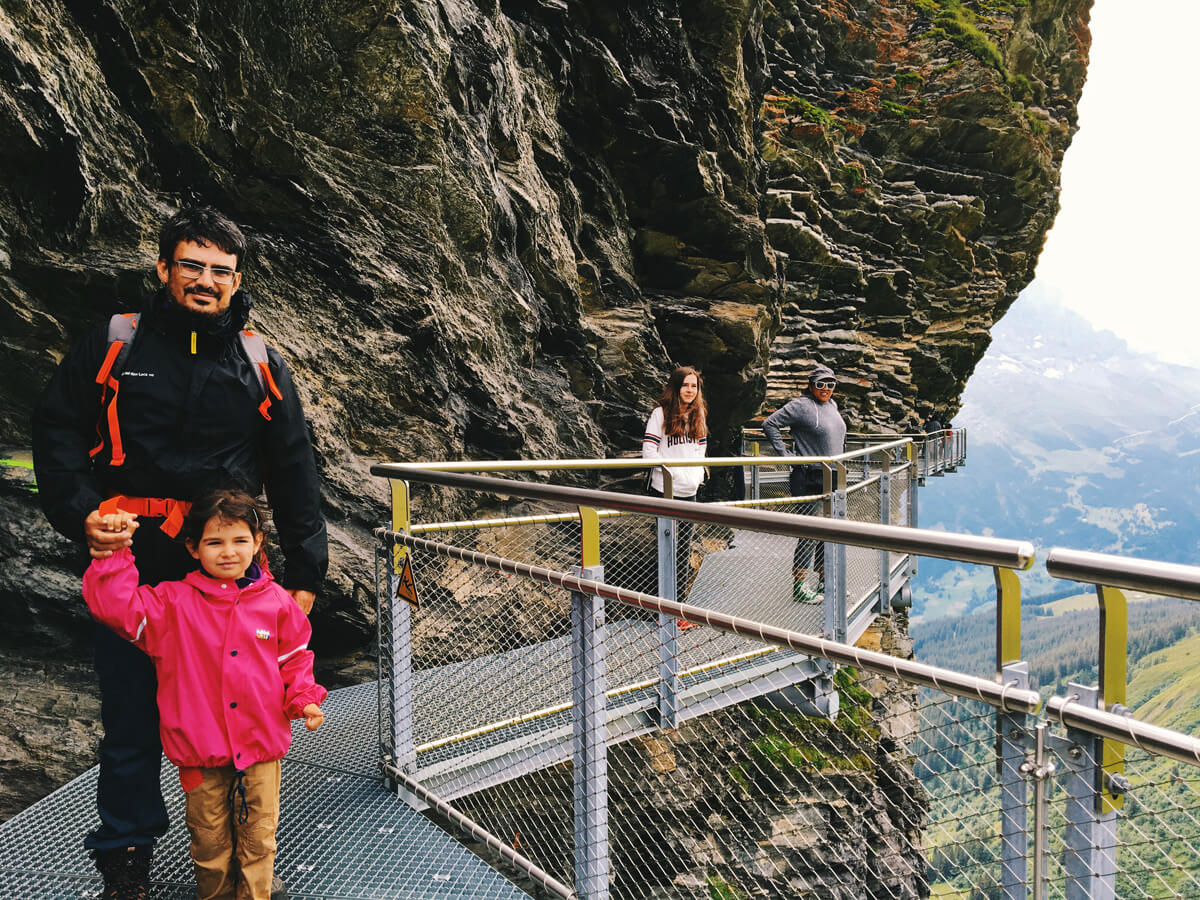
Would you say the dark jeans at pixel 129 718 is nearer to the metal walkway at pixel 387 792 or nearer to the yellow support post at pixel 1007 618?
the metal walkway at pixel 387 792

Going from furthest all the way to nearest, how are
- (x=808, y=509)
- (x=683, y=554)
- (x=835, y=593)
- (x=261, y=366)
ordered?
(x=808, y=509) → (x=835, y=593) → (x=683, y=554) → (x=261, y=366)

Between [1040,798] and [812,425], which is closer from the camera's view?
[1040,798]

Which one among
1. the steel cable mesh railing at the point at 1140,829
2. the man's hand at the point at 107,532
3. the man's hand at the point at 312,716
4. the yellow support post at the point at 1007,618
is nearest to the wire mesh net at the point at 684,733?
the steel cable mesh railing at the point at 1140,829

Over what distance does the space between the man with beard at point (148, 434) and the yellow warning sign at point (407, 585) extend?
1.00 meters

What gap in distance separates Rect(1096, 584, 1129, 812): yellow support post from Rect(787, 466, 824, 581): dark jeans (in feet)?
14.0

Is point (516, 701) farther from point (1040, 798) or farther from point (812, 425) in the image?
point (812, 425)

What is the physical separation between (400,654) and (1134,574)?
9.15 feet

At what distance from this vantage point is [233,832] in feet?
7.12

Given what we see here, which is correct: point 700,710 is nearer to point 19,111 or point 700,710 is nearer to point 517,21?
point 19,111

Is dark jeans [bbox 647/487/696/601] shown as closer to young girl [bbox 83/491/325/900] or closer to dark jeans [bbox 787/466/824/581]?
dark jeans [bbox 787/466/824/581]

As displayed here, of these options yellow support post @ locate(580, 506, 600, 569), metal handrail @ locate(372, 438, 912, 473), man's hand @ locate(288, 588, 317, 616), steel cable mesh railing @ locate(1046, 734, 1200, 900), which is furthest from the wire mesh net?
man's hand @ locate(288, 588, 317, 616)

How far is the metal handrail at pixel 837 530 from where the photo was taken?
1421 millimetres

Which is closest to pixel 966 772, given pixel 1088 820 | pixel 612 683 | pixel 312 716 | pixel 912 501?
pixel 1088 820

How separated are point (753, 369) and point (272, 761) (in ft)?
41.2
